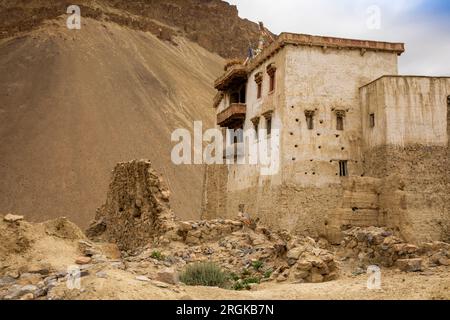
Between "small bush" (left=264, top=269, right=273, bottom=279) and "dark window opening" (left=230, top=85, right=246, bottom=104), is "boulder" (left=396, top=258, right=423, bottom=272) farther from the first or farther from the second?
"dark window opening" (left=230, top=85, right=246, bottom=104)

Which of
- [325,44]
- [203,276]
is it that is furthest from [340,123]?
[203,276]

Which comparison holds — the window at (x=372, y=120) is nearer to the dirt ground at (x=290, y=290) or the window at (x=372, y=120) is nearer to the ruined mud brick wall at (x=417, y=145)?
the ruined mud brick wall at (x=417, y=145)

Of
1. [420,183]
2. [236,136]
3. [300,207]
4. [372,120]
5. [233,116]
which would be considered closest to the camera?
[420,183]

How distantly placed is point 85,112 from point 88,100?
305cm

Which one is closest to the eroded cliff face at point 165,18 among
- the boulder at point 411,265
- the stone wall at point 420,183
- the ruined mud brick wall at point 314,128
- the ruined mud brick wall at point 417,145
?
the ruined mud brick wall at point 314,128

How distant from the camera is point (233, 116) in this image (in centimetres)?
2848

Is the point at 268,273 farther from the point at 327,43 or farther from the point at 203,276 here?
the point at 327,43

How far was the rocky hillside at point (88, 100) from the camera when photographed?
170 ft

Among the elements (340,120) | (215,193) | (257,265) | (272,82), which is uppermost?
(272,82)

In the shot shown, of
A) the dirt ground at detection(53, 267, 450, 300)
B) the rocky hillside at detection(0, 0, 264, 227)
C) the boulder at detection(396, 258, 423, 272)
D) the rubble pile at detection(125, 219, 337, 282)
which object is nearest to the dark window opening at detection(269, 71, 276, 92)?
the rubble pile at detection(125, 219, 337, 282)

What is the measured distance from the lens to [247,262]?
16484 millimetres

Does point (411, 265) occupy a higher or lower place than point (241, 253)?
higher

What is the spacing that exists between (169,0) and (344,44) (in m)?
94.2

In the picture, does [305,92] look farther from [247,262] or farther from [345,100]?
[247,262]
